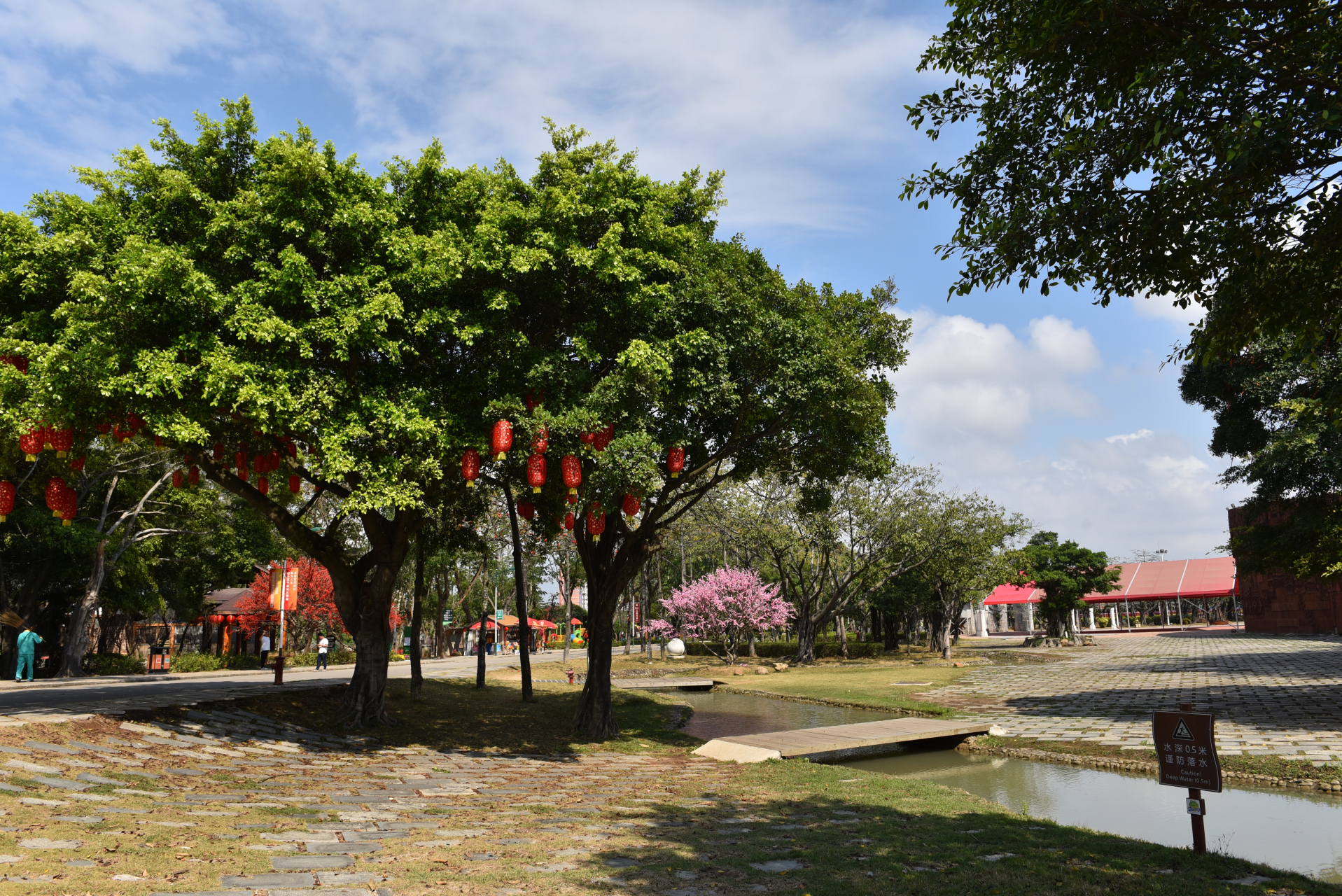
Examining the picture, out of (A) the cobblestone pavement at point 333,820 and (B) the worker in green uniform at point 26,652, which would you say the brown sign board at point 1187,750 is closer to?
(A) the cobblestone pavement at point 333,820

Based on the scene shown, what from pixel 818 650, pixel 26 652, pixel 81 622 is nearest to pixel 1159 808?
pixel 26 652

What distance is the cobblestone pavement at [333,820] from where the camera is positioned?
5699mm

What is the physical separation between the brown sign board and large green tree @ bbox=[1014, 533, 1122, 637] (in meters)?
44.9

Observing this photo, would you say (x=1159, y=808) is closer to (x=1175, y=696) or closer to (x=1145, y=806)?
(x=1145, y=806)

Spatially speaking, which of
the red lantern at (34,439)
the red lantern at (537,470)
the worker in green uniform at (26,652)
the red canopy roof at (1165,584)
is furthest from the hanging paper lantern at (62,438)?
the red canopy roof at (1165,584)

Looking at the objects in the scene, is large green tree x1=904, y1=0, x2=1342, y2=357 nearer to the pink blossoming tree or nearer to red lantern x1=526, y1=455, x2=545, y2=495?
red lantern x1=526, y1=455, x2=545, y2=495

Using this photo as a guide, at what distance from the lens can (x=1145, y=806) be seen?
10.2 m

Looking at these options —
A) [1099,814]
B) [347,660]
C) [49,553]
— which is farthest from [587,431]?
[347,660]

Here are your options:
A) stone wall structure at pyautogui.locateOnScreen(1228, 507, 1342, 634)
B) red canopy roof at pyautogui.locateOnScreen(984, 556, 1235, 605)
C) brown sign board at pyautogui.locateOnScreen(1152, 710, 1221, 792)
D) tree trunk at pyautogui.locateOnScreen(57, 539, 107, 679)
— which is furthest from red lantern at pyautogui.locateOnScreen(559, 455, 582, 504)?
red canopy roof at pyautogui.locateOnScreen(984, 556, 1235, 605)

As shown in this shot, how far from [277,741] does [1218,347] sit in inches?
526

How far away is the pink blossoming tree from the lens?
127 ft

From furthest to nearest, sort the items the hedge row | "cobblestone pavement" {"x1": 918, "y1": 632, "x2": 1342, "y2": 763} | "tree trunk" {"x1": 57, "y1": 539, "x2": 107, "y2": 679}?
the hedge row < "tree trunk" {"x1": 57, "y1": 539, "x2": 107, "y2": 679} < "cobblestone pavement" {"x1": 918, "y1": 632, "x2": 1342, "y2": 763}

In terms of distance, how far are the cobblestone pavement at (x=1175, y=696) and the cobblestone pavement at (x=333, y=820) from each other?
25.9 feet

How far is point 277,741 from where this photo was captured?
12680mm
